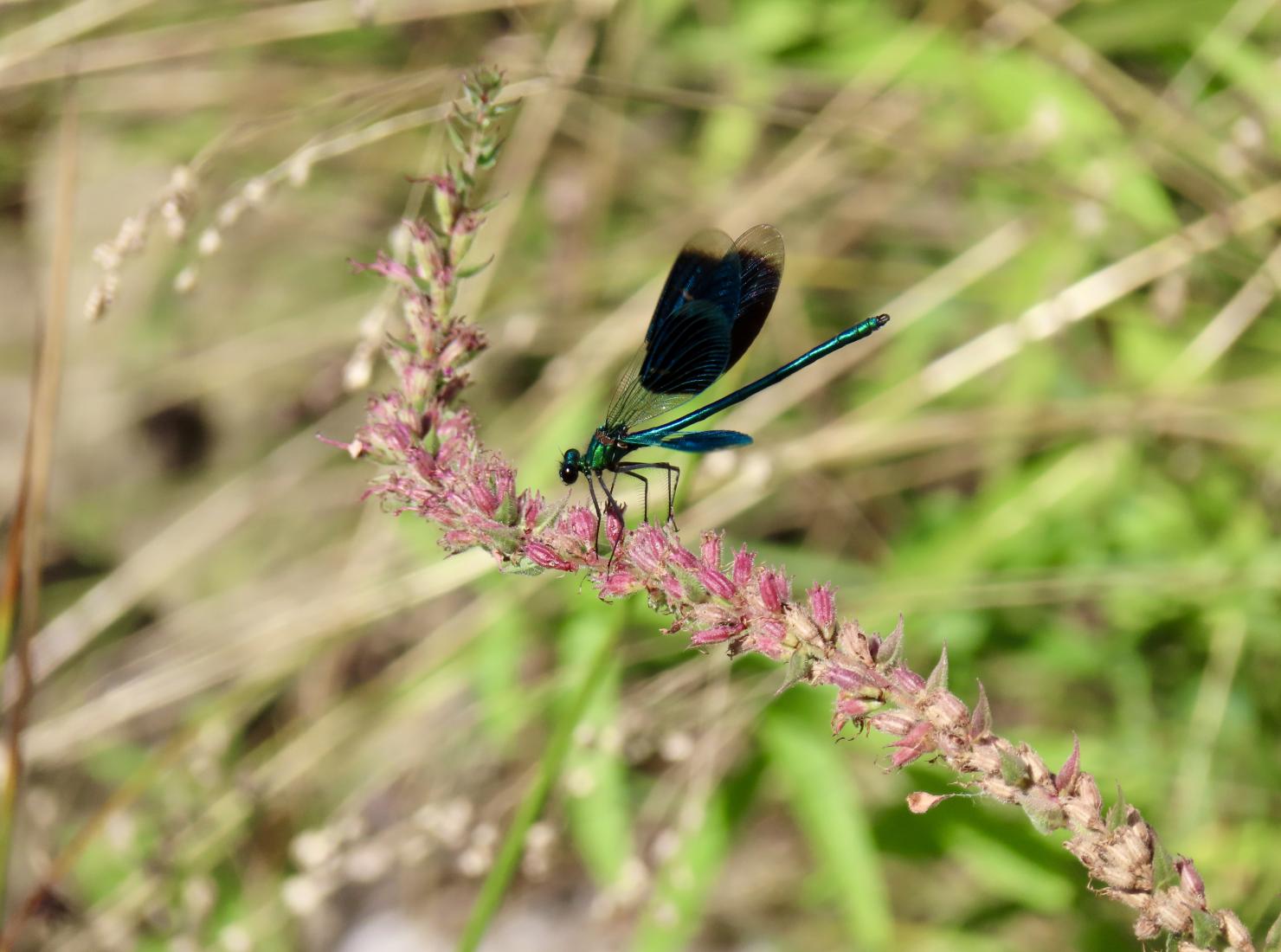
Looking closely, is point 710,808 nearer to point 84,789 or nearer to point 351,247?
point 84,789

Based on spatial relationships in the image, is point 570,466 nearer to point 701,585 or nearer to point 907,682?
point 701,585

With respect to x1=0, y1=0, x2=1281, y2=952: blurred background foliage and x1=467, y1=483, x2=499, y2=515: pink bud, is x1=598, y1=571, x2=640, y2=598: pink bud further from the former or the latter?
x1=0, y1=0, x2=1281, y2=952: blurred background foliage

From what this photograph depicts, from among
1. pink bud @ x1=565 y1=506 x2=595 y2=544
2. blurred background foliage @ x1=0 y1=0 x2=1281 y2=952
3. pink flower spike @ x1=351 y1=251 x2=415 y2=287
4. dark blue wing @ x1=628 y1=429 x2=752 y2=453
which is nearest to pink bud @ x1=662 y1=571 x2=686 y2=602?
pink bud @ x1=565 y1=506 x2=595 y2=544

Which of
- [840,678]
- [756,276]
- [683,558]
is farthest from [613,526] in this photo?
[756,276]

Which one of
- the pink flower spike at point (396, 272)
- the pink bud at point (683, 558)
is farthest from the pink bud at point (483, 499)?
the pink flower spike at point (396, 272)

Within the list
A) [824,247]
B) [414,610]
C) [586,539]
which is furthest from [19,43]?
[586,539]

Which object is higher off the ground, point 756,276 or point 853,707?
point 756,276

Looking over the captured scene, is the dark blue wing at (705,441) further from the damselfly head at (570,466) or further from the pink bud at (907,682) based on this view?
the pink bud at (907,682)
